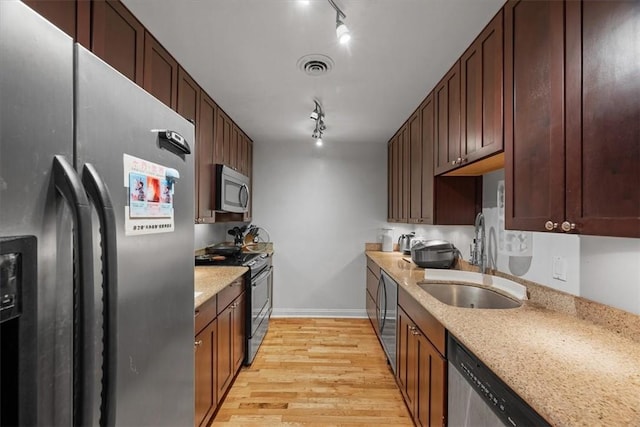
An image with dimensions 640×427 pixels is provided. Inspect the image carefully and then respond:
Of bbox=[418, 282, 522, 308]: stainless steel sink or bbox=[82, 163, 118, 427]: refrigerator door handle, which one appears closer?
bbox=[82, 163, 118, 427]: refrigerator door handle

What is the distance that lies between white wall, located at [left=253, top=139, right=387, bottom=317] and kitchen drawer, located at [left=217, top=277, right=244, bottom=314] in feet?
5.11

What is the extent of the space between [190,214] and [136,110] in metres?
0.43

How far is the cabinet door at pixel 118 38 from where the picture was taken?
1268 millimetres

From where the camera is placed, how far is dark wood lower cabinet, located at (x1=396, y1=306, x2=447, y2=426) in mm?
1454

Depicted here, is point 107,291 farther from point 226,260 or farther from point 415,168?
point 415,168

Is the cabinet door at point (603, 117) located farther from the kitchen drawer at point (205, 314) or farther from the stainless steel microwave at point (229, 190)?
the stainless steel microwave at point (229, 190)

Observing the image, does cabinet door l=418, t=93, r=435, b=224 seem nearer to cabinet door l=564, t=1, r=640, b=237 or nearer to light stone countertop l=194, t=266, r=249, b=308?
cabinet door l=564, t=1, r=640, b=237

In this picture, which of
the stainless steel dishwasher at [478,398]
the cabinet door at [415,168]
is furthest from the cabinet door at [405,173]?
the stainless steel dishwasher at [478,398]

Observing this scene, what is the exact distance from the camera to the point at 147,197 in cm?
81

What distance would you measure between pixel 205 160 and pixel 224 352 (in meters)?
1.49

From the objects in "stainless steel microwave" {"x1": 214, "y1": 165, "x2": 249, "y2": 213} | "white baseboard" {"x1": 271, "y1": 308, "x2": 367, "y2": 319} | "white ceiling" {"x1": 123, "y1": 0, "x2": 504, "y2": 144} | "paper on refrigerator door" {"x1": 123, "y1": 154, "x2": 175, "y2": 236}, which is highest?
"white ceiling" {"x1": 123, "y1": 0, "x2": 504, "y2": 144}

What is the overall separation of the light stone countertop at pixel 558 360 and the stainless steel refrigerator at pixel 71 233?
1.03 m

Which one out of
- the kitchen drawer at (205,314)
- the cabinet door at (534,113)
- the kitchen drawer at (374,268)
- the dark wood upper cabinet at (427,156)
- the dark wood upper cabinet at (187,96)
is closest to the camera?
the cabinet door at (534,113)

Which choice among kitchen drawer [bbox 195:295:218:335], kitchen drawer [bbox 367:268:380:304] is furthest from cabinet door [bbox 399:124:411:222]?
kitchen drawer [bbox 195:295:218:335]
